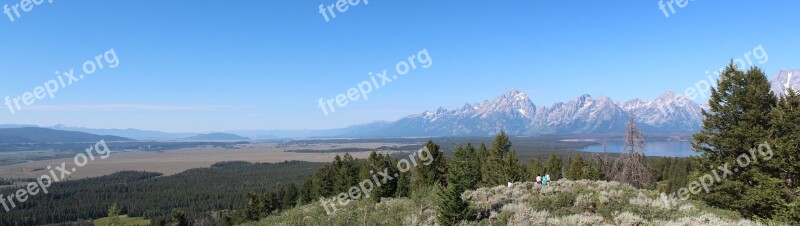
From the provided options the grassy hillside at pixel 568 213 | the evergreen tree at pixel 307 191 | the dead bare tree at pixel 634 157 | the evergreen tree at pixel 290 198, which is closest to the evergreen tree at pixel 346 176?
the evergreen tree at pixel 307 191

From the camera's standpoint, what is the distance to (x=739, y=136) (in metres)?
23.5

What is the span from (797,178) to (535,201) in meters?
13.4

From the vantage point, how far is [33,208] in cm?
12800

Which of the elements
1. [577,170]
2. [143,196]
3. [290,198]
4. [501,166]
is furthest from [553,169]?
[143,196]

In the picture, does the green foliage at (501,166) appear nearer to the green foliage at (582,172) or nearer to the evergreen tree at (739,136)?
the green foliage at (582,172)

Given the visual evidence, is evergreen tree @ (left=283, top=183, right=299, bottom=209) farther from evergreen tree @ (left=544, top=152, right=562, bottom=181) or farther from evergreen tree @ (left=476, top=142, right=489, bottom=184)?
evergreen tree @ (left=544, top=152, right=562, bottom=181)

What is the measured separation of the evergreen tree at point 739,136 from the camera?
22.2 meters

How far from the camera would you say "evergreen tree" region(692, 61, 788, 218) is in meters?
22.2

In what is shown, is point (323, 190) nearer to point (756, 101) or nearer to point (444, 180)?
point (444, 180)

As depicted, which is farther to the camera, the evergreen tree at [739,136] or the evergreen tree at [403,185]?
the evergreen tree at [403,185]

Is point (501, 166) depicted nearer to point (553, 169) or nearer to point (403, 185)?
point (553, 169)

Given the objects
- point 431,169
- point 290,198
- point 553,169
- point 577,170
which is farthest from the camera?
point 290,198

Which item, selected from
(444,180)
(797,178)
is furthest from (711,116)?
(444,180)

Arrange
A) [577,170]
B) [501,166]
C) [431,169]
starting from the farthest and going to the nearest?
1. [577,170]
2. [501,166]
3. [431,169]
